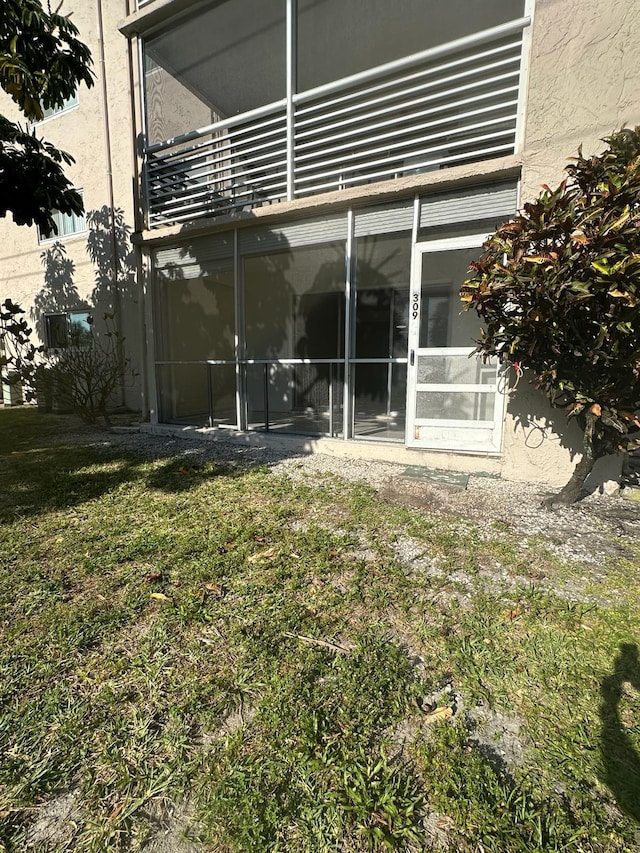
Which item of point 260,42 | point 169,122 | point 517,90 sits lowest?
point 517,90

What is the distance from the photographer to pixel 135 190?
22.0 ft

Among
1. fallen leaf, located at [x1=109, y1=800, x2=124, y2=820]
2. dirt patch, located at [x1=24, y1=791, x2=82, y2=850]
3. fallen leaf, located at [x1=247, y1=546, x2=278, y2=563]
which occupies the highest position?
fallen leaf, located at [x1=247, y1=546, x2=278, y2=563]

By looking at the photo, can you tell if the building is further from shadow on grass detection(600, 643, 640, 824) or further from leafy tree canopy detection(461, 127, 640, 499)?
shadow on grass detection(600, 643, 640, 824)

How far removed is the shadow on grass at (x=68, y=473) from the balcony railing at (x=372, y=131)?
3.73 metres

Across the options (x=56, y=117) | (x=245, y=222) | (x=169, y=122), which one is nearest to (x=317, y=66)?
(x=169, y=122)

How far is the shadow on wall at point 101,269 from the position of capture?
27.2 ft

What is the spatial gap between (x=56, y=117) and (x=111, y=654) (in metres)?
12.2

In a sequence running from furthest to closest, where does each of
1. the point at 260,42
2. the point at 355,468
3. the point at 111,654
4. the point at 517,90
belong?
the point at 260,42, the point at 355,468, the point at 517,90, the point at 111,654

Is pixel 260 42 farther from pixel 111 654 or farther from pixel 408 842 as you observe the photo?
pixel 408 842

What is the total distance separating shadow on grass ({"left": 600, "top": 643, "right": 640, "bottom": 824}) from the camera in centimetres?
125

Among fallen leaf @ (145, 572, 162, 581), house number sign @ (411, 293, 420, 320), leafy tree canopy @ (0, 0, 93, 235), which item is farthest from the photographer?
house number sign @ (411, 293, 420, 320)

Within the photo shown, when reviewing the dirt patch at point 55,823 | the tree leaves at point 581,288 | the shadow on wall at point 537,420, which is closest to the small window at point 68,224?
the tree leaves at point 581,288

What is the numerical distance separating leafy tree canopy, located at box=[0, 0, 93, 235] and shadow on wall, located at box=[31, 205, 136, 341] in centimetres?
204

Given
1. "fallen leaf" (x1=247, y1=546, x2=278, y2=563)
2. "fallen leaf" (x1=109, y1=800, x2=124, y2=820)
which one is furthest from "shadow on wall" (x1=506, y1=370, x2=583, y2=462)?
"fallen leaf" (x1=109, y1=800, x2=124, y2=820)
